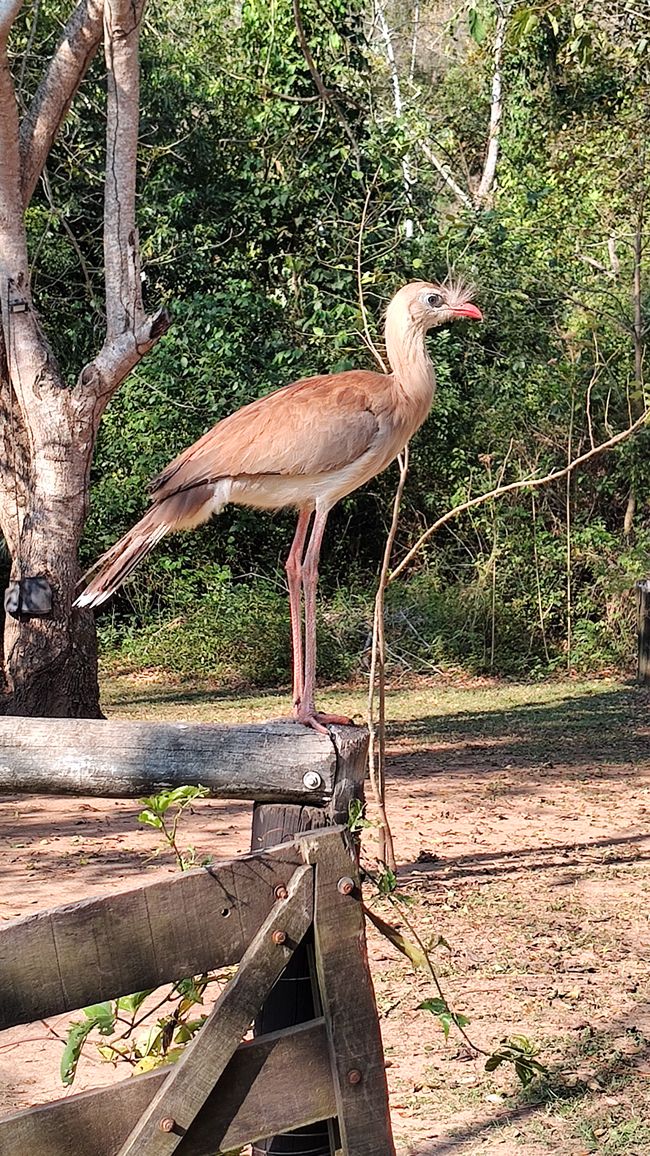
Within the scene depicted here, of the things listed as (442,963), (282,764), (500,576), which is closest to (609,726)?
(500,576)

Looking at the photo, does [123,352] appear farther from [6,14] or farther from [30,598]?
[6,14]

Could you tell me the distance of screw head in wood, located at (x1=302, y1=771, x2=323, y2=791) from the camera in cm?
238

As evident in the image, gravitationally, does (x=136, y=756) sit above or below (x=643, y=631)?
above

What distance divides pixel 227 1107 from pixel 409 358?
11.6 ft

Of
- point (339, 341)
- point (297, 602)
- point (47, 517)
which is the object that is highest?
point (339, 341)

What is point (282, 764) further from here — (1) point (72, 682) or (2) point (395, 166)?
(2) point (395, 166)

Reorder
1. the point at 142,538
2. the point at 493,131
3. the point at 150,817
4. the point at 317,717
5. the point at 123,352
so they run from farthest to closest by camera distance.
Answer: the point at 493,131 < the point at 123,352 < the point at 142,538 < the point at 317,717 < the point at 150,817

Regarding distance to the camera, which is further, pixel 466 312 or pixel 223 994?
pixel 466 312

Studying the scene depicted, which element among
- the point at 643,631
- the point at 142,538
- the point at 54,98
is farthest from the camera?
the point at 643,631

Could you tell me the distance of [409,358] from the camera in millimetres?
5199

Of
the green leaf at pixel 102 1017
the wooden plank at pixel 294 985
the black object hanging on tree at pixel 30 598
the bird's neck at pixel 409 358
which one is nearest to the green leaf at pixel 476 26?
the bird's neck at pixel 409 358

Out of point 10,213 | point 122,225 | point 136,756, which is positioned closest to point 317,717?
point 136,756

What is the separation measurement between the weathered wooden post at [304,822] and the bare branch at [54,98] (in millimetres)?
7541

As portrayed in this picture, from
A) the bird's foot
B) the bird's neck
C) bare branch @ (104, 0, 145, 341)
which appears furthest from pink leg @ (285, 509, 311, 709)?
bare branch @ (104, 0, 145, 341)
